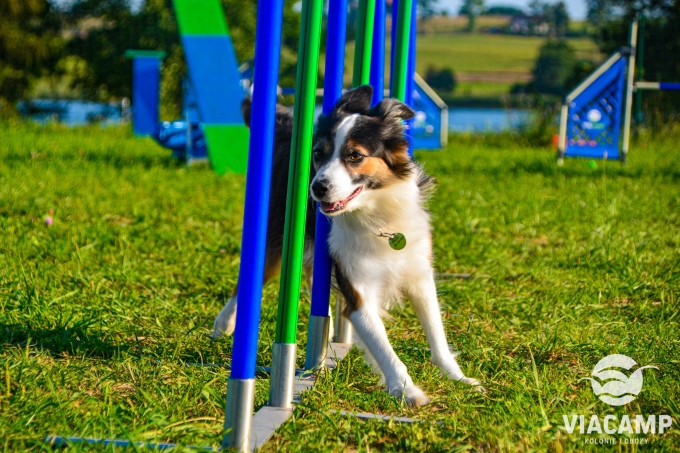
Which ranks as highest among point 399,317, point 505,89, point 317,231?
point 505,89

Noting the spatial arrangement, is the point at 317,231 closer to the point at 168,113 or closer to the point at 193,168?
the point at 193,168

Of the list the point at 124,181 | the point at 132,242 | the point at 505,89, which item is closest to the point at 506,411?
the point at 132,242

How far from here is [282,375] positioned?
2.47m

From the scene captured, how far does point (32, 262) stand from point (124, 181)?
285 cm

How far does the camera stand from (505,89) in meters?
18.7

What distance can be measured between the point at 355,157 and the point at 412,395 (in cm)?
92

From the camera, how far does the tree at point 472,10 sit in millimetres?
21781

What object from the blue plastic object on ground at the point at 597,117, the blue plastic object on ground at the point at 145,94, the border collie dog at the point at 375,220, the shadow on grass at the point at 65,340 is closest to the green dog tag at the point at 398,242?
the border collie dog at the point at 375,220

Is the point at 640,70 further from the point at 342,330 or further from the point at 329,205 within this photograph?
the point at 329,205

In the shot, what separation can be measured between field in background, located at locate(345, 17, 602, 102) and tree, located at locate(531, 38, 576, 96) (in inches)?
9.3

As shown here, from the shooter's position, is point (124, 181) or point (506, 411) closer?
point (506, 411)

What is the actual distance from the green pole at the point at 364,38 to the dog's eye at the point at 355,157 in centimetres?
45
